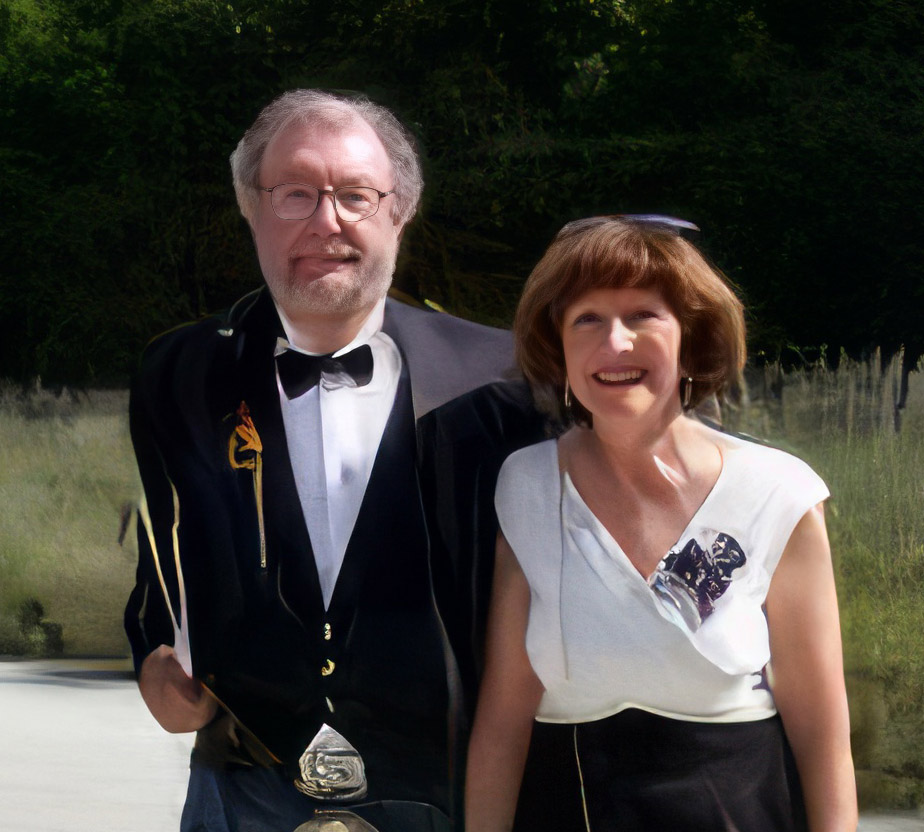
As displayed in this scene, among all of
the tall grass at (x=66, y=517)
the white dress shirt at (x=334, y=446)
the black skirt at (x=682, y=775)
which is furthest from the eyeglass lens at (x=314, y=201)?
the tall grass at (x=66, y=517)

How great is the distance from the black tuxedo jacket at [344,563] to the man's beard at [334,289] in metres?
0.13

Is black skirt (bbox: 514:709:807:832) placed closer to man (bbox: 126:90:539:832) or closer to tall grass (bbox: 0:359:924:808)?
man (bbox: 126:90:539:832)

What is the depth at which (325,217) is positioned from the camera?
7.68ft

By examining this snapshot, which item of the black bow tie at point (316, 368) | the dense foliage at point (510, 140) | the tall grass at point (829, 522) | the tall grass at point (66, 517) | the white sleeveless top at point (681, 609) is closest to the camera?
the white sleeveless top at point (681, 609)

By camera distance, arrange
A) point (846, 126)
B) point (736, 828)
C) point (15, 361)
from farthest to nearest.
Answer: point (15, 361) → point (846, 126) → point (736, 828)

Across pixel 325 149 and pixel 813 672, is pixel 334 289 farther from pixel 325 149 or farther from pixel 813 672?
pixel 813 672

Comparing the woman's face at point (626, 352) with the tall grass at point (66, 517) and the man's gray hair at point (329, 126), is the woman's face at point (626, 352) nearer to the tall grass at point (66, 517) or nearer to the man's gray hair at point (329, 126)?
the man's gray hair at point (329, 126)

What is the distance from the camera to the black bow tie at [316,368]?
96.2 inches

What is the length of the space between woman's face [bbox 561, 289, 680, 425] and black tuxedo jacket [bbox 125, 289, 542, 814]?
0.31 metres

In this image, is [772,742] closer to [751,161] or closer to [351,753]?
[351,753]

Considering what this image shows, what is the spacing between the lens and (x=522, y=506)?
85.7 inches

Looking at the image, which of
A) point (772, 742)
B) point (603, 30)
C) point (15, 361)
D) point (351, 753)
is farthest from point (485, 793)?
point (15, 361)

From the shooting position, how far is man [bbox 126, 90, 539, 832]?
7.72 ft

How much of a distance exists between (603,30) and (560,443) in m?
6.70
